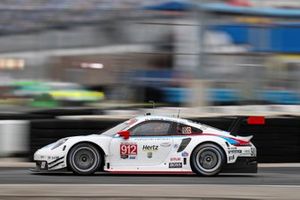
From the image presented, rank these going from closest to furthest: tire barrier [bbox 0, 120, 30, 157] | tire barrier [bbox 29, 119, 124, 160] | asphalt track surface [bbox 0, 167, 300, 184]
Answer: asphalt track surface [bbox 0, 167, 300, 184]
tire barrier [bbox 29, 119, 124, 160]
tire barrier [bbox 0, 120, 30, 157]

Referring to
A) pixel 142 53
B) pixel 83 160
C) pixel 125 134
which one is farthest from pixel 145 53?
pixel 83 160

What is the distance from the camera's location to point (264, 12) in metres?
24.1

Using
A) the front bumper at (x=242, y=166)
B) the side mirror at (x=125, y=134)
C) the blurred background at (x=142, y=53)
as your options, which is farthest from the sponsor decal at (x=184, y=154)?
the blurred background at (x=142, y=53)

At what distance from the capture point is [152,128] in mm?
11195

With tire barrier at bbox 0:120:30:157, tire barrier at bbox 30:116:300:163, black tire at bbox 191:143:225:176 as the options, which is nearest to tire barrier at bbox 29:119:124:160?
tire barrier at bbox 30:116:300:163

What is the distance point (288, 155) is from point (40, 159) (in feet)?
19.4

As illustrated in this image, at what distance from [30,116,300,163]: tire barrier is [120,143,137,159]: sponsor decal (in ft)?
11.5

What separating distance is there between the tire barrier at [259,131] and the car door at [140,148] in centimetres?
342

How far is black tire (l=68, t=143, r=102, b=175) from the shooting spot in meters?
10.9

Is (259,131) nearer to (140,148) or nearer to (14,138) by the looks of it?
(140,148)

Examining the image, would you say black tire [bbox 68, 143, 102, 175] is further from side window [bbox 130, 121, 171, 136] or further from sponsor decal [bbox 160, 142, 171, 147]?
sponsor decal [bbox 160, 142, 171, 147]

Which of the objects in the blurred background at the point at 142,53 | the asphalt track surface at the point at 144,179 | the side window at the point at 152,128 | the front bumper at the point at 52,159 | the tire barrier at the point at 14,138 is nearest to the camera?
the asphalt track surface at the point at 144,179

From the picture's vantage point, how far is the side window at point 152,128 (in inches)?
439

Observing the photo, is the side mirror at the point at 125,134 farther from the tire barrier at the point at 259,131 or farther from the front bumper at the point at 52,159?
the tire barrier at the point at 259,131
